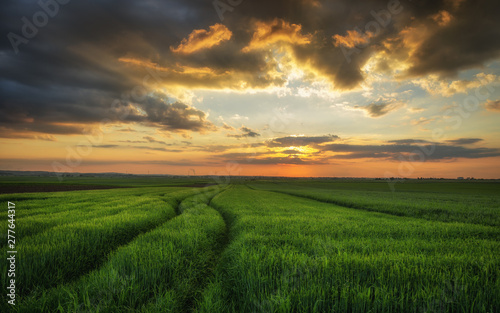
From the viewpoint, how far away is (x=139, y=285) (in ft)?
15.3

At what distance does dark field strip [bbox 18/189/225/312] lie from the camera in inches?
159

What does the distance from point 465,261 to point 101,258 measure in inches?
439

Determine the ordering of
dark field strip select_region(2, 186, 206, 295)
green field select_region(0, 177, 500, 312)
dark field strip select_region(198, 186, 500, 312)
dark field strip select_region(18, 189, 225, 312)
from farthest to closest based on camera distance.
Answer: dark field strip select_region(2, 186, 206, 295) < dark field strip select_region(18, 189, 225, 312) < green field select_region(0, 177, 500, 312) < dark field strip select_region(198, 186, 500, 312)

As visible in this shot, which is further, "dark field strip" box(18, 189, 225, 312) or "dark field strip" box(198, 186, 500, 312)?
"dark field strip" box(18, 189, 225, 312)

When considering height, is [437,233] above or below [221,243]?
above

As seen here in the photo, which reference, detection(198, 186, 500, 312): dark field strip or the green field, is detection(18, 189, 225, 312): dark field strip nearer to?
the green field

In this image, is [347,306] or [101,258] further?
[101,258]

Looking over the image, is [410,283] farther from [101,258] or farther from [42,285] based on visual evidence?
[101,258]

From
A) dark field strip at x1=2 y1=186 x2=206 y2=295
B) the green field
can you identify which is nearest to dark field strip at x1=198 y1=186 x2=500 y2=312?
the green field

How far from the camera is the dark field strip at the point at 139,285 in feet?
13.2

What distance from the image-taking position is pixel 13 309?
3861 millimetres

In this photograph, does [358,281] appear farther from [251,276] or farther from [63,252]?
[63,252]

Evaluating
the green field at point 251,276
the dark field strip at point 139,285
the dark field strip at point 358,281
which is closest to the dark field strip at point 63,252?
the green field at point 251,276

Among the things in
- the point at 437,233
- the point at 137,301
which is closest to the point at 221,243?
the point at 137,301
